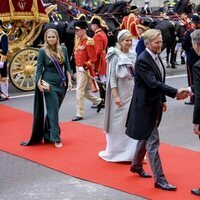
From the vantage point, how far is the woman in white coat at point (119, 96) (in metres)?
7.15

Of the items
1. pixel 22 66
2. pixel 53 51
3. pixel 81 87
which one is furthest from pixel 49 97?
pixel 22 66

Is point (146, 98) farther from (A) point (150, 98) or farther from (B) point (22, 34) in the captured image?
(B) point (22, 34)

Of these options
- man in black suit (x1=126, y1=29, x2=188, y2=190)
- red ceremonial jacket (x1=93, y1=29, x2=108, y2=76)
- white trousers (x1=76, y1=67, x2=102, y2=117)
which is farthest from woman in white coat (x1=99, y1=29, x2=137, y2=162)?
red ceremonial jacket (x1=93, y1=29, x2=108, y2=76)

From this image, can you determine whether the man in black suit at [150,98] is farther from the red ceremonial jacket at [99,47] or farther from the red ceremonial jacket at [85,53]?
the red ceremonial jacket at [99,47]

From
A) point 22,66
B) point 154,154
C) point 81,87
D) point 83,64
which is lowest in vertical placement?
point 22,66

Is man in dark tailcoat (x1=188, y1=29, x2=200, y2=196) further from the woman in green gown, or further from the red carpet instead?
the woman in green gown

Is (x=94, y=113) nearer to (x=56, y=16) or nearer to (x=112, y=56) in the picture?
(x=112, y=56)

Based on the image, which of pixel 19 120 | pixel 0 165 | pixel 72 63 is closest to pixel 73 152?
pixel 0 165

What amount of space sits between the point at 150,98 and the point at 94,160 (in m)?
1.79

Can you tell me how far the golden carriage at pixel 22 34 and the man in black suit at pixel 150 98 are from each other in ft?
23.3

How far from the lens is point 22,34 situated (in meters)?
13.7

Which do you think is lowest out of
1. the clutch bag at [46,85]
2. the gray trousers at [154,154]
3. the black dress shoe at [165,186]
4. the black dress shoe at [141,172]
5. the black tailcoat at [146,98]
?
the black dress shoe at [141,172]

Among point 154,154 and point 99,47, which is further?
point 99,47

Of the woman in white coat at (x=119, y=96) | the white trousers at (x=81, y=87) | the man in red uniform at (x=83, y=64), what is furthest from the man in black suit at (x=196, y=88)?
the white trousers at (x=81, y=87)
